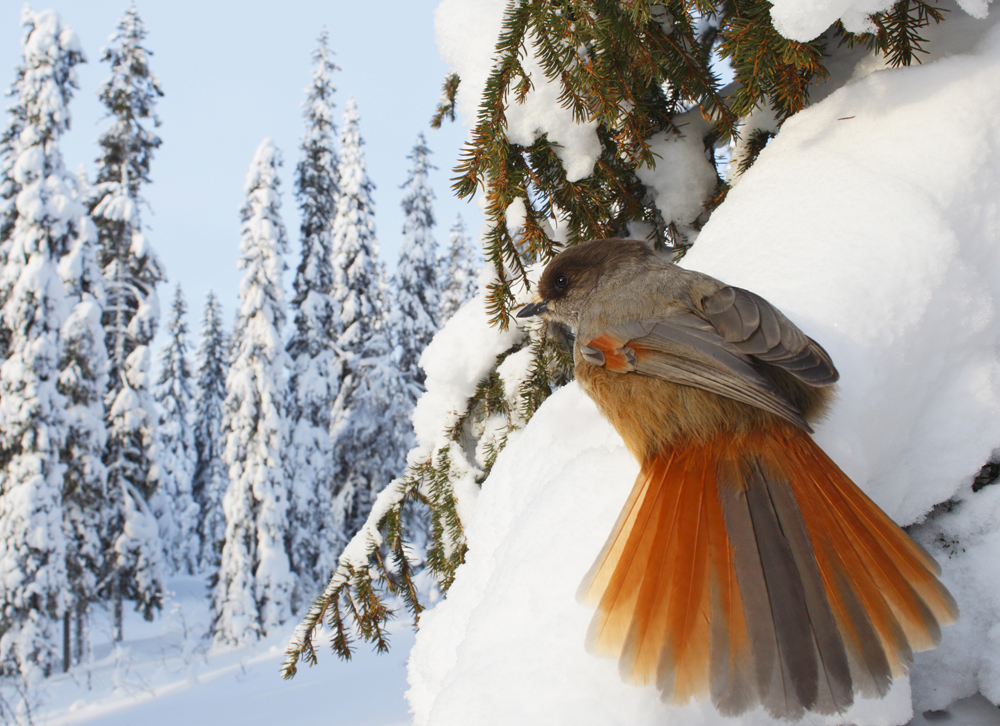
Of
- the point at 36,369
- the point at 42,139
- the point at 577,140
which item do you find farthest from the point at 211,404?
the point at 577,140

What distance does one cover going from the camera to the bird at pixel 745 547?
905 millimetres

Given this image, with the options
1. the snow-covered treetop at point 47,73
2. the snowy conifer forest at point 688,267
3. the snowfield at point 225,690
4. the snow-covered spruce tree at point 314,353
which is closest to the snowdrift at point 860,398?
the snowy conifer forest at point 688,267

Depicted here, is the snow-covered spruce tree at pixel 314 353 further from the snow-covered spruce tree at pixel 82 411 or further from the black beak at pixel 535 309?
the black beak at pixel 535 309

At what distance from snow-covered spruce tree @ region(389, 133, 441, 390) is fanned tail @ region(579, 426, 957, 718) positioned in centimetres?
2314

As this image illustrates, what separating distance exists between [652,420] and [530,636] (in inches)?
18.8

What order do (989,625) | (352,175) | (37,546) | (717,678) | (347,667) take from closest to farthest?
1. (717,678)
2. (989,625)
3. (347,667)
4. (37,546)
5. (352,175)

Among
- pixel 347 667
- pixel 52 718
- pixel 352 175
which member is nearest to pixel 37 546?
pixel 52 718

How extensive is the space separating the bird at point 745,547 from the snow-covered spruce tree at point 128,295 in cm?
2230

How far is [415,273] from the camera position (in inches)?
952

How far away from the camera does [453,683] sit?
39.6 inches

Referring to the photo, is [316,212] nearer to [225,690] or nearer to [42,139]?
[42,139]

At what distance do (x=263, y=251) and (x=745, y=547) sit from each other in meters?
20.3

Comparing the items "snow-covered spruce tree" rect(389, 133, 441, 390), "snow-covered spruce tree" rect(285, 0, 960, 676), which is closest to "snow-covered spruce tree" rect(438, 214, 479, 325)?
"snow-covered spruce tree" rect(389, 133, 441, 390)

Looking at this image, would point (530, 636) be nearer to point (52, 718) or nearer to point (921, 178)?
point (921, 178)
